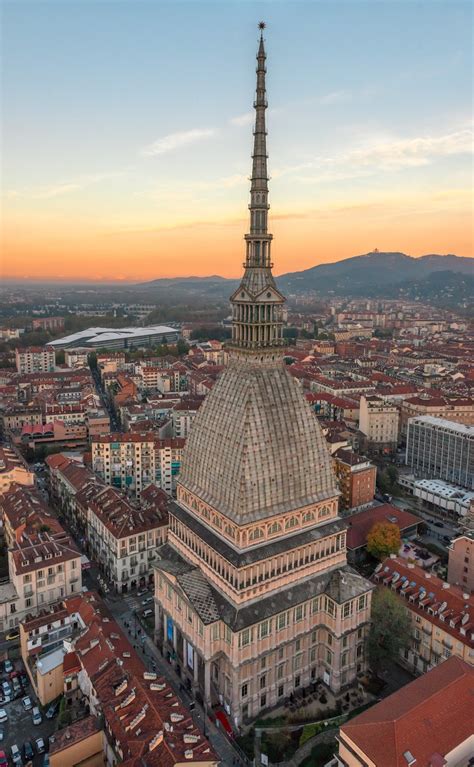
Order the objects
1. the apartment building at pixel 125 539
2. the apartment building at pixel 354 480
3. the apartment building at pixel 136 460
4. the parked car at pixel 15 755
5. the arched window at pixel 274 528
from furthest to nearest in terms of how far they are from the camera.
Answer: the apartment building at pixel 136 460 → the apartment building at pixel 354 480 → the apartment building at pixel 125 539 → the arched window at pixel 274 528 → the parked car at pixel 15 755

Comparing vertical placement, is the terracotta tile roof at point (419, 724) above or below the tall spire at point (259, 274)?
below

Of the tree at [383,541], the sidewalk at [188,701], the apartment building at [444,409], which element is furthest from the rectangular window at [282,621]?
the apartment building at [444,409]

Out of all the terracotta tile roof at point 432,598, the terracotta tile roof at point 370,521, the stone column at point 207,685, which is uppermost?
the terracotta tile roof at point 432,598

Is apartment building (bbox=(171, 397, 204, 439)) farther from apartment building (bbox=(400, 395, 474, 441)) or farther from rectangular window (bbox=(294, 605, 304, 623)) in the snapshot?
rectangular window (bbox=(294, 605, 304, 623))

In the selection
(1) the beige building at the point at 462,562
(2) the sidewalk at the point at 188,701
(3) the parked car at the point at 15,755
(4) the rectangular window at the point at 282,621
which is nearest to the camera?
(3) the parked car at the point at 15,755

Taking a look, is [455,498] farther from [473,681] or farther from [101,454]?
[101,454]

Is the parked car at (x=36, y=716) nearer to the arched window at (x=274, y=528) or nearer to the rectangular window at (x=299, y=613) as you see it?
the rectangular window at (x=299, y=613)
